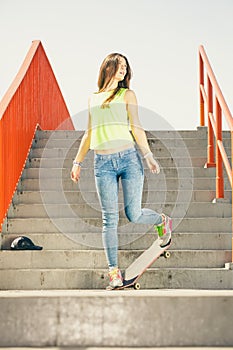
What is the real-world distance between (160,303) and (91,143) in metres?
1.36

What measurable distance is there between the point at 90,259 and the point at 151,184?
166cm

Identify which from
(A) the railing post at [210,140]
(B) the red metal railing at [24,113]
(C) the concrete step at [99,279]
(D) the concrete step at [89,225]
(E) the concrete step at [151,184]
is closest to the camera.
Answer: (C) the concrete step at [99,279]

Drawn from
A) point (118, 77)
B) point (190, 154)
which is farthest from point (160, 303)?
point (190, 154)

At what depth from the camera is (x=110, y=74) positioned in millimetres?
6148

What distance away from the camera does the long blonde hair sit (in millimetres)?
6109

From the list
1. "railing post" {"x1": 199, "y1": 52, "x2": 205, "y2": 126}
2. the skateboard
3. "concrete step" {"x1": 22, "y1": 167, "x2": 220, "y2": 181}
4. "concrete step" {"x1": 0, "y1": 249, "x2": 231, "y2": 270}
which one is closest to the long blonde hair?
the skateboard

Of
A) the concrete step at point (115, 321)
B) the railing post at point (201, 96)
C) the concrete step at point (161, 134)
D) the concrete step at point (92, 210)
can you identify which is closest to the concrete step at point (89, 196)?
the concrete step at point (92, 210)

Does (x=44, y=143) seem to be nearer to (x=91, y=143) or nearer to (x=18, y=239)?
(x=18, y=239)

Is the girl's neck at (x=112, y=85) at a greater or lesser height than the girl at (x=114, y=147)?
greater

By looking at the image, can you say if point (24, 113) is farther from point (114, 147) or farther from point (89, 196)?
point (114, 147)

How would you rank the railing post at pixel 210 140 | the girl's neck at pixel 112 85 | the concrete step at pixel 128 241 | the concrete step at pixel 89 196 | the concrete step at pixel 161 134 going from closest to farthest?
the girl's neck at pixel 112 85
the concrete step at pixel 128 241
the concrete step at pixel 89 196
the railing post at pixel 210 140
the concrete step at pixel 161 134

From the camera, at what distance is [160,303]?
5.43 metres

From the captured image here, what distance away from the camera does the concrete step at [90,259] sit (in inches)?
281

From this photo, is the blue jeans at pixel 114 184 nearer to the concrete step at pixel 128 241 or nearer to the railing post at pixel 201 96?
the concrete step at pixel 128 241
